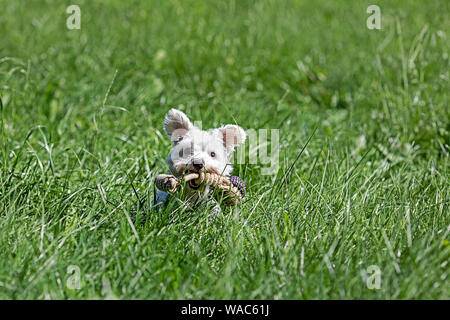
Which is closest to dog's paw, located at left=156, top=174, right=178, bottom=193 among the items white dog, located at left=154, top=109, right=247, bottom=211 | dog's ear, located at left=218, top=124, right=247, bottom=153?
A: white dog, located at left=154, top=109, right=247, bottom=211

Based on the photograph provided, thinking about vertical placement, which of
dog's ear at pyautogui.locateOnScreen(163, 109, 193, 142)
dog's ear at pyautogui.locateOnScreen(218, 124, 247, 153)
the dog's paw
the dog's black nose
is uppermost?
dog's ear at pyautogui.locateOnScreen(163, 109, 193, 142)

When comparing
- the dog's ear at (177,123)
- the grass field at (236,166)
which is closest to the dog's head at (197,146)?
the dog's ear at (177,123)

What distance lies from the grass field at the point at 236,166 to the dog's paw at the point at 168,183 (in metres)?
A: 0.16

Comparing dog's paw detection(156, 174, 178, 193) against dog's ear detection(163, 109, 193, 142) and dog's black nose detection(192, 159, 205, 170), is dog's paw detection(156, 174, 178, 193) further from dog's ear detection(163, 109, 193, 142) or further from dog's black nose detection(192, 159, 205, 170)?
dog's ear detection(163, 109, 193, 142)

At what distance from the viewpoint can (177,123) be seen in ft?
9.18

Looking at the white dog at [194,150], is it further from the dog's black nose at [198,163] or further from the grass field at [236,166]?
the grass field at [236,166]

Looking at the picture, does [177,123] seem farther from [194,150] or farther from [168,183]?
[168,183]

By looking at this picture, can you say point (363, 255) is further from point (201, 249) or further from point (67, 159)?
point (67, 159)

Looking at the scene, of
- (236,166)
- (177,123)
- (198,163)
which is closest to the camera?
(198,163)

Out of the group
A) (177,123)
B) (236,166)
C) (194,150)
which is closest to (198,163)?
(194,150)

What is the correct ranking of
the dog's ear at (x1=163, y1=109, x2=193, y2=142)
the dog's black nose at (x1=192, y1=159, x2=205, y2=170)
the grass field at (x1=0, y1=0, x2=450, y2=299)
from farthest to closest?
the dog's ear at (x1=163, y1=109, x2=193, y2=142), the dog's black nose at (x1=192, y1=159, x2=205, y2=170), the grass field at (x1=0, y1=0, x2=450, y2=299)

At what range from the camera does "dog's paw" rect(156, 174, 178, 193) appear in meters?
2.60

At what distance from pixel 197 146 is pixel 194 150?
0.08ft

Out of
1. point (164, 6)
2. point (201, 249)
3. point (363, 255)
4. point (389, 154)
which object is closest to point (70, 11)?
point (164, 6)
